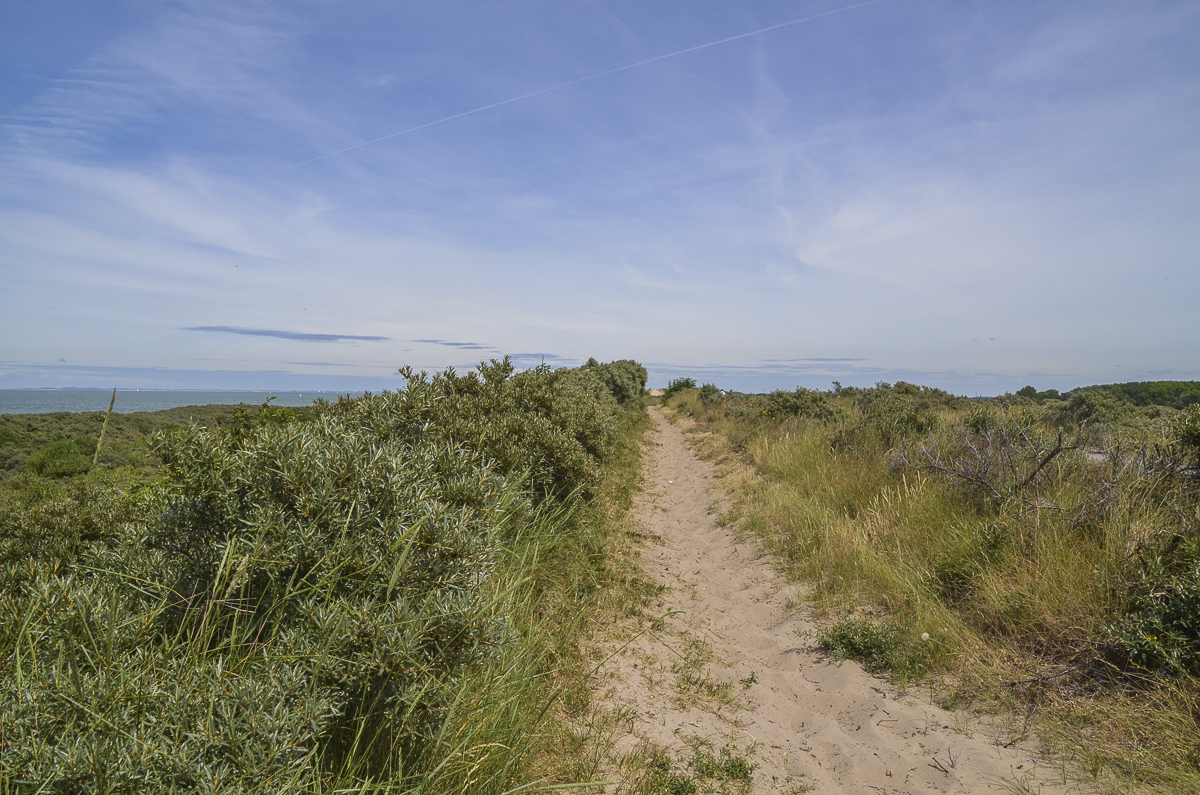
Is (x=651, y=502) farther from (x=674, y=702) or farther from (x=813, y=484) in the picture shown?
(x=674, y=702)

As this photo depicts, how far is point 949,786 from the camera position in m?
2.90

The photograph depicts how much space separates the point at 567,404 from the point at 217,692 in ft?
20.1

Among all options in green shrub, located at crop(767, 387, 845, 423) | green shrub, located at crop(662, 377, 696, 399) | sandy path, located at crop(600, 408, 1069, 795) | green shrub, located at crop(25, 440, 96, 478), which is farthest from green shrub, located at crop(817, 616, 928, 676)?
green shrub, located at crop(662, 377, 696, 399)

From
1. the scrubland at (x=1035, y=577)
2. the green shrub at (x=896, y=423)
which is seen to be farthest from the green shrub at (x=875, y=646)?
the green shrub at (x=896, y=423)

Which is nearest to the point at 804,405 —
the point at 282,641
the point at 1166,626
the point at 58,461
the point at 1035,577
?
the point at 1035,577

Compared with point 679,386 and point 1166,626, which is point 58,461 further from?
point 679,386

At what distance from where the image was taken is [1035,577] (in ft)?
13.5

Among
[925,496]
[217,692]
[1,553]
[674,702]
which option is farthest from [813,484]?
[1,553]

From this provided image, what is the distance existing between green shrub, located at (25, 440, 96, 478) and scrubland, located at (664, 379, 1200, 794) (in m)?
11.3

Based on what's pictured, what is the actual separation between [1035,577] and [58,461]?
543 inches

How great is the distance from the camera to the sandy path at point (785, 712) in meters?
3.04

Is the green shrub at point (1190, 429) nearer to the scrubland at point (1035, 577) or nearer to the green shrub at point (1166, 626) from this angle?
the scrubland at point (1035, 577)

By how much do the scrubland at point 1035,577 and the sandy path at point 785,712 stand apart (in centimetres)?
27

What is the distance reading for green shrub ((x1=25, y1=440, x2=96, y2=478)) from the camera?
9258 millimetres
